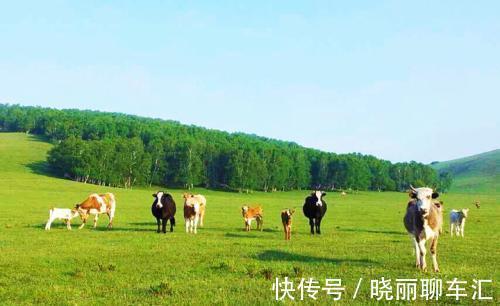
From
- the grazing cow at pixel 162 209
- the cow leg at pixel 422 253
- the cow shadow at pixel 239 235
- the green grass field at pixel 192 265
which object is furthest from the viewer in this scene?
the grazing cow at pixel 162 209

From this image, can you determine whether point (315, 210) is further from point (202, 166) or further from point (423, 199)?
point (202, 166)

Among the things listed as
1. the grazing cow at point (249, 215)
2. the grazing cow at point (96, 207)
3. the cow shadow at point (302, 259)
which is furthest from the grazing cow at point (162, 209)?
the cow shadow at point (302, 259)

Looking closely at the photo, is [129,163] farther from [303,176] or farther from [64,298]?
[64,298]

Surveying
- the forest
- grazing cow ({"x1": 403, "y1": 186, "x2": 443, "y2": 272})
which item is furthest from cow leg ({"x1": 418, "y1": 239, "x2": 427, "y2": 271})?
the forest

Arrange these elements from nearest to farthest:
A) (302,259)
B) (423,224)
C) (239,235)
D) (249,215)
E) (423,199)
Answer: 1. (423,199)
2. (423,224)
3. (302,259)
4. (239,235)
5. (249,215)

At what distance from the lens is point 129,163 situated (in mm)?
125062

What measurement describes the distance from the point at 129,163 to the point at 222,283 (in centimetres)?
11606

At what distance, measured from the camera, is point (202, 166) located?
453ft

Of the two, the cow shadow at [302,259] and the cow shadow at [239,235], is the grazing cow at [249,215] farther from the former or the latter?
the cow shadow at [302,259]

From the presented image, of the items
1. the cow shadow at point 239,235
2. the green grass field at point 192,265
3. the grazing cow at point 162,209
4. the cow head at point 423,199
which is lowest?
the cow shadow at point 239,235

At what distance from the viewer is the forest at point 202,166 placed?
12206 centimetres

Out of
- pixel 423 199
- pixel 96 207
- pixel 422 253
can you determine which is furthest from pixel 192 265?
pixel 96 207

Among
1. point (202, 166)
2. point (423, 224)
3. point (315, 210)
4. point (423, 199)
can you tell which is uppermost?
point (202, 166)

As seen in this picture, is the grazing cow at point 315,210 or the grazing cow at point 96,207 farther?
the grazing cow at point 96,207
